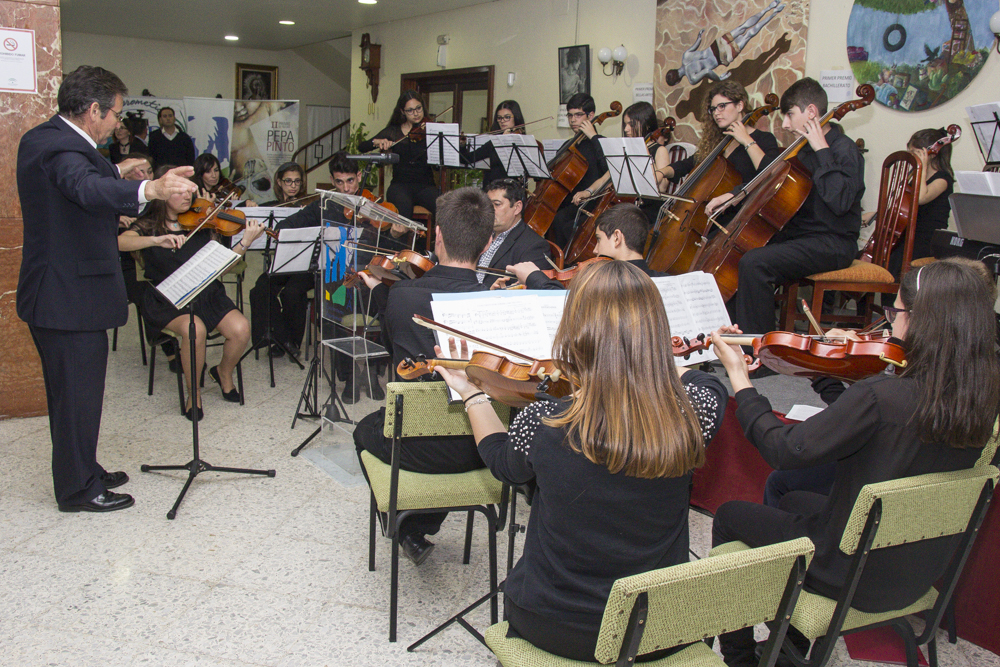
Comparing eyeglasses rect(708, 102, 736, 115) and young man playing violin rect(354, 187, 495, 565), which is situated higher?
eyeglasses rect(708, 102, 736, 115)

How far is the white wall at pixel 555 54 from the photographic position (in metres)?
4.55

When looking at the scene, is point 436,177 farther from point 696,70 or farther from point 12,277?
point 12,277

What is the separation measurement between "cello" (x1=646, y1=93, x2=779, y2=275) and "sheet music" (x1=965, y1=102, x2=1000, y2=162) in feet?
3.01

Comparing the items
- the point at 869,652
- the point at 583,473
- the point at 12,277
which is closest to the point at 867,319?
the point at 869,652

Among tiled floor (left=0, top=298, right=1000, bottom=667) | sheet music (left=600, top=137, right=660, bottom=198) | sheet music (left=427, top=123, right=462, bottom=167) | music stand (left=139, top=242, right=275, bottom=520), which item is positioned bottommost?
tiled floor (left=0, top=298, right=1000, bottom=667)

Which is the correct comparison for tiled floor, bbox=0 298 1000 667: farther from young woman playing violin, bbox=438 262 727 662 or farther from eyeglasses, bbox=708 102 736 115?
eyeglasses, bbox=708 102 736 115

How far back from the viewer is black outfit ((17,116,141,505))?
7.80 ft

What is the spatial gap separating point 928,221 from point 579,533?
3.63 m

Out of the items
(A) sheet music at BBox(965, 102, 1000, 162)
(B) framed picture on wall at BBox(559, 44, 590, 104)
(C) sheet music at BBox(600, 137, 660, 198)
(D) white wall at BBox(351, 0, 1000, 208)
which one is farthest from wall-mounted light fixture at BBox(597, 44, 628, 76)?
(A) sheet music at BBox(965, 102, 1000, 162)

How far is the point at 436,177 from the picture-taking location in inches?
313

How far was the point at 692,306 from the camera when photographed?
2.31 meters

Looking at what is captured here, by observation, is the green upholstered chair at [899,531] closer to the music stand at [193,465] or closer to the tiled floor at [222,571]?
the tiled floor at [222,571]

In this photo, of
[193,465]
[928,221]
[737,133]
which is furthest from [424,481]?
[928,221]

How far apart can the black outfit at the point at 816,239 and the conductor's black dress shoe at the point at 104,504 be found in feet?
8.48
